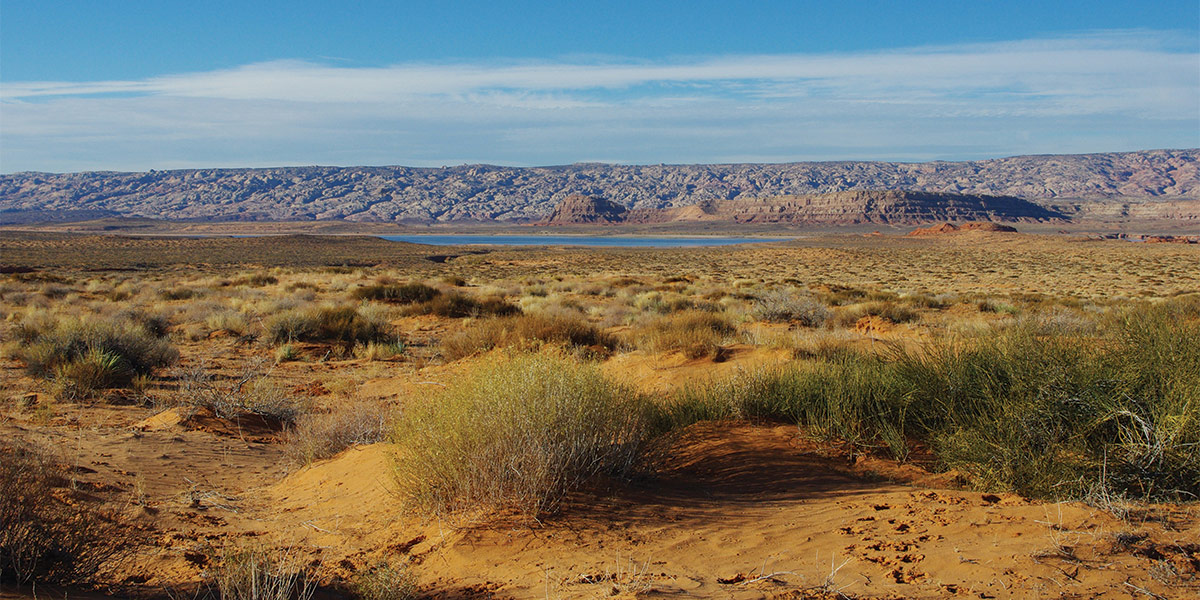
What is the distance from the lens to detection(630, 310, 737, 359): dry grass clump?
444 inches

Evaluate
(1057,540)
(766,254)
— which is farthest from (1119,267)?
(1057,540)

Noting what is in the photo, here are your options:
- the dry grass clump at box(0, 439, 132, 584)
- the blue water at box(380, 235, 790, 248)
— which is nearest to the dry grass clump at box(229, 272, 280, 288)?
the dry grass clump at box(0, 439, 132, 584)

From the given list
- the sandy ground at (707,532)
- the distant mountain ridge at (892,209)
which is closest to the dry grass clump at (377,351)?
the sandy ground at (707,532)

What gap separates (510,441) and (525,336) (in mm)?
7959

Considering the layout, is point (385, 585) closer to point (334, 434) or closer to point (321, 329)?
point (334, 434)

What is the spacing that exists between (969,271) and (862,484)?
1957 inches

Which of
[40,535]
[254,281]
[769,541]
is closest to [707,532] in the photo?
[769,541]

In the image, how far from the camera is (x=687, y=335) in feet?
39.1

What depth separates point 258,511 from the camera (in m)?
5.86

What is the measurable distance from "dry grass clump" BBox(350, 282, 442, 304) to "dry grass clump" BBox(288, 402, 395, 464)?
50.5ft

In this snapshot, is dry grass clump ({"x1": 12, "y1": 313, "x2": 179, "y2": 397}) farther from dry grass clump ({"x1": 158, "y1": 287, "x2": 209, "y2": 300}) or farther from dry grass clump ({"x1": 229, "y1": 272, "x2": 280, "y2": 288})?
dry grass clump ({"x1": 229, "y1": 272, "x2": 280, "y2": 288})

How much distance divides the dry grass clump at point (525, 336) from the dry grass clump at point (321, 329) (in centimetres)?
271

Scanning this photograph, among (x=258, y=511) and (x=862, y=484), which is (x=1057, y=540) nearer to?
(x=862, y=484)

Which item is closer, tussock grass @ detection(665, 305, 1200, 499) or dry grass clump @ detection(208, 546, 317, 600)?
dry grass clump @ detection(208, 546, 317, 600)
